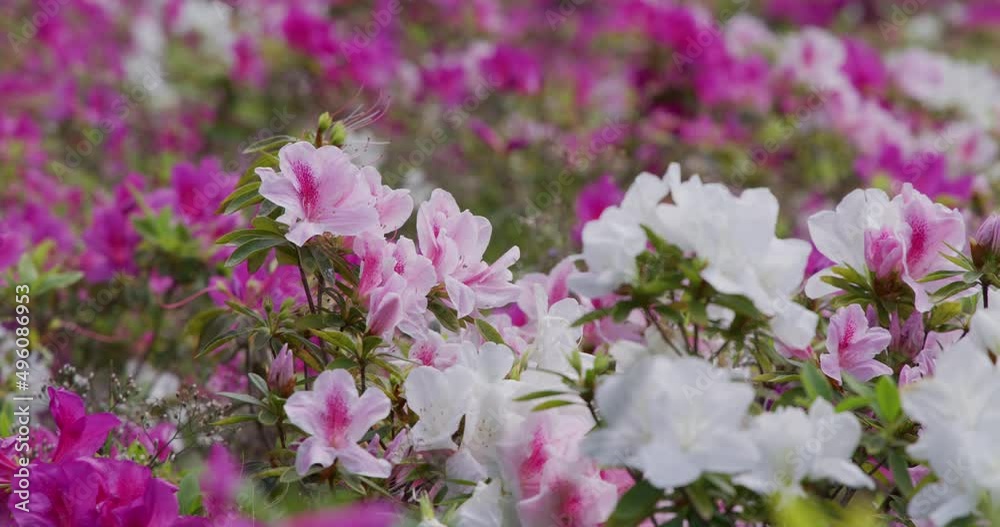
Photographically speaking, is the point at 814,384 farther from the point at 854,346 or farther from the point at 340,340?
the point at 340,340

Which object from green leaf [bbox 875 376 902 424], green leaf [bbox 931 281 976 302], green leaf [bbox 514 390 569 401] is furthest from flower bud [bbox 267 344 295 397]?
green leaf [bbox 931 281 976 302]

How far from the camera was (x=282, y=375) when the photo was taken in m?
1.33

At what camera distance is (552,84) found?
3898 mm

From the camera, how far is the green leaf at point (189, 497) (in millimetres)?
1305

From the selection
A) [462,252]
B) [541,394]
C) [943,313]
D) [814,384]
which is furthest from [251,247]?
[943,313]

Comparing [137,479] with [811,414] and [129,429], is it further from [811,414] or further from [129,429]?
[811,414]

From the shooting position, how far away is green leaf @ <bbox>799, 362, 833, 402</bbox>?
3.67 ft

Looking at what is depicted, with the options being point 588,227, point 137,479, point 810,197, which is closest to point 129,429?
point 137,479

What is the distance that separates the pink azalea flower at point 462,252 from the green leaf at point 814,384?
375mm

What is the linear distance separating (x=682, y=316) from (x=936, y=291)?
40 centimetres

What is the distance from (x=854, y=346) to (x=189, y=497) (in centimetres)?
82

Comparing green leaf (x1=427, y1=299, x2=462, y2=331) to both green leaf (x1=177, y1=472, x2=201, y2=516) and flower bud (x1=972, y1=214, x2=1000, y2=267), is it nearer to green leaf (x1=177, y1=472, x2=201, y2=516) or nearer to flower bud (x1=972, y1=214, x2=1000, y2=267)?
green leaf (x1=177, y1=472, x2=201, y2=516)

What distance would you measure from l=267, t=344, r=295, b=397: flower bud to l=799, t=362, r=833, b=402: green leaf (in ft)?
1.98

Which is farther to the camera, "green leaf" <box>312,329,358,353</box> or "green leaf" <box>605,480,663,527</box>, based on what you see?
"green leaf" <box>312,329,358,353</box>
